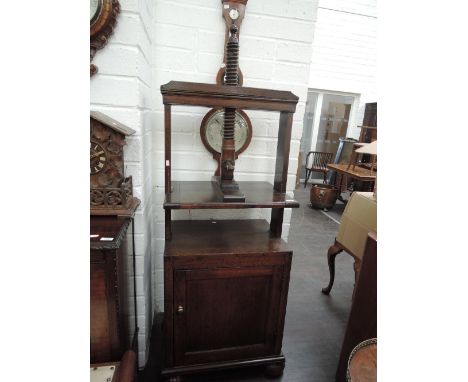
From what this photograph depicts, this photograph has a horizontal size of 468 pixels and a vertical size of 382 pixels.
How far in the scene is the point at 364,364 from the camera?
0.82 meters

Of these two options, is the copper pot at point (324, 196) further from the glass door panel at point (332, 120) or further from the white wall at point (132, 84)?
the white wall at point (132, 84)

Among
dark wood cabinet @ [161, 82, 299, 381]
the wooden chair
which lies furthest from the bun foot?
the wooden chair

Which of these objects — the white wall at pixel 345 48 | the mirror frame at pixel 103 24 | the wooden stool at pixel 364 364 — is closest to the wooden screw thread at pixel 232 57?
the mirror frame at pixel 103 24

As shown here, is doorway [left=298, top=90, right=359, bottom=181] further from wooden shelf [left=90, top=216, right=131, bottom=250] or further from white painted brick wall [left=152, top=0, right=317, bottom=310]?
wooden shelf [left=90, top=216, right=131, bottom=250]

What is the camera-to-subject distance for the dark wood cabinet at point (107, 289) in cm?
92

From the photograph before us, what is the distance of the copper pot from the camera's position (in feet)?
14.1

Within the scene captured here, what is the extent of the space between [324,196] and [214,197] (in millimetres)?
3434

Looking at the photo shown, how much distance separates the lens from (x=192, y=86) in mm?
1068

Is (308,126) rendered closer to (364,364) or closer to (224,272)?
(224,272)

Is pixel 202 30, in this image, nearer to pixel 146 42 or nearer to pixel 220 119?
pixel 146 42

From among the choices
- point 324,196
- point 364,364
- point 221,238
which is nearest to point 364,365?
point 364,364
